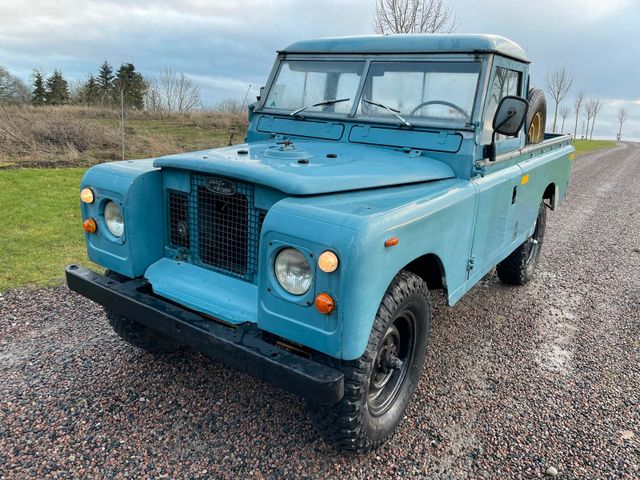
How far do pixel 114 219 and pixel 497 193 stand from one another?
101 inches

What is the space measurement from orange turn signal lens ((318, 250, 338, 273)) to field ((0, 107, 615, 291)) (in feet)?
11.8

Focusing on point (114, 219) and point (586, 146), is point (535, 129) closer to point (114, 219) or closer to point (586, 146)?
point (114, 219)

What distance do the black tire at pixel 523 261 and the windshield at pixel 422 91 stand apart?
6.72 ft

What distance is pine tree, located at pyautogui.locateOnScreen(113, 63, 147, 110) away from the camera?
105ft

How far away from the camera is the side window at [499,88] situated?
3.54m

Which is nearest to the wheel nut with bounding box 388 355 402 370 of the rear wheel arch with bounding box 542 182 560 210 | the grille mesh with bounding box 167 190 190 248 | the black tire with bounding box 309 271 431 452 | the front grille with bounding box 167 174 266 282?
the black tire with bounding box 309 271 431 452

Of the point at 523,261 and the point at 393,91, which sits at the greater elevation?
the point at 393,91

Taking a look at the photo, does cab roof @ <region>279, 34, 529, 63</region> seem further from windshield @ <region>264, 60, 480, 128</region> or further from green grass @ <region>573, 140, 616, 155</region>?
green grass @ <region>573, 140, 616, 155</region>

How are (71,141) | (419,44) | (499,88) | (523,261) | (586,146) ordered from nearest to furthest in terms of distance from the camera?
(419,44) → (499,88) → (523,261) → (71,141) → (586,146)

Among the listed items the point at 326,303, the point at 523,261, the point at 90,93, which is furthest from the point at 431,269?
the point at 90,93

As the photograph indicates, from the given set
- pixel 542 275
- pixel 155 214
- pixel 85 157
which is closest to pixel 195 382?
pixel 155 214

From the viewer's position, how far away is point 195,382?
10.6ft

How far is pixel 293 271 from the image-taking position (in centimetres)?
224

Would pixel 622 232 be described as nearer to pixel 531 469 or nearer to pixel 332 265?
pixel 531 469
